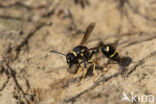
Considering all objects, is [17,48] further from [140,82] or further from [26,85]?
[140,82]

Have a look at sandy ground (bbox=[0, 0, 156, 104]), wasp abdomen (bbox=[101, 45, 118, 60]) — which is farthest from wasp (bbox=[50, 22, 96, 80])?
wasp abdomen (bbox=[101, 45, 118, 60])

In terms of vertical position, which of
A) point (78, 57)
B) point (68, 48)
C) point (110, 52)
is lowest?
point (110, 52)

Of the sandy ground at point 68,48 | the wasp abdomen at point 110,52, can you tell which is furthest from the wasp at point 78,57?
the wasp abdomen at point 110,52

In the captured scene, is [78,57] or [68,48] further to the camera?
[68,48]

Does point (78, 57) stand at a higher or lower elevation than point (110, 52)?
higher

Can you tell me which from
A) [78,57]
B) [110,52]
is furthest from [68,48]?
[110,52]

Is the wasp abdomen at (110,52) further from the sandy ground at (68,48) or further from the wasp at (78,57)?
the wasp at (78,57)

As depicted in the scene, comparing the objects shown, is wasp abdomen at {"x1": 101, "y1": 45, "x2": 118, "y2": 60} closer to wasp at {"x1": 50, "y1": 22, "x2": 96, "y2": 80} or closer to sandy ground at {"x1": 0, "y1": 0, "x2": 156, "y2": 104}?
sandy ground at {"x1": 0, "y1": 0, "x2": 156, "y2": 104}

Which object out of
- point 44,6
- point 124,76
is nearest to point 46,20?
point 44,6

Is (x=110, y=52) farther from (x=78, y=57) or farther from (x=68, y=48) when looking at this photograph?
(x=68, y=48)
